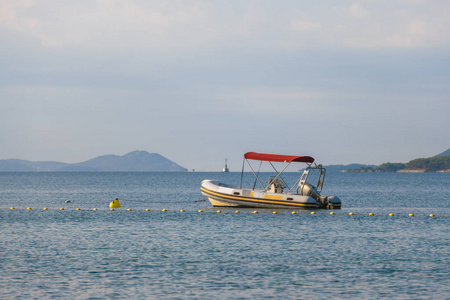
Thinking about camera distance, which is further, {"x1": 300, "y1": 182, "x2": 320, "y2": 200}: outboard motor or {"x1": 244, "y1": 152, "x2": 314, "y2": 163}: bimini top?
{"x1": 244, "y1": 152, "x2": 314, "y2": 163}: bimini top

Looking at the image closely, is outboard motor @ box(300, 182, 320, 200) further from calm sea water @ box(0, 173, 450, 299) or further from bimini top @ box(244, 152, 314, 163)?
calm sea water @ box(0, 173, 450, 299)

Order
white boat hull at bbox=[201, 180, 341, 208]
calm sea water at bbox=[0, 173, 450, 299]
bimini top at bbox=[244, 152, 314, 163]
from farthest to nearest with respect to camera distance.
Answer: bimini top at bbox=[244, 152, 314, 163]
white boat hull at bbox=[201, 180, 341, 208]
calm sea water at bbox=[0, 173, 450, 299]

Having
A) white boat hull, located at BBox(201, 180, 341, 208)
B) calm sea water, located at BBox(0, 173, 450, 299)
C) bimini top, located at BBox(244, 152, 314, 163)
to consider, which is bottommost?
calm sea water, located at BBox(0, 173, 450, 299)

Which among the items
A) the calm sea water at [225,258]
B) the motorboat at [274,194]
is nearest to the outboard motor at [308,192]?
the motorboat at [274,194]

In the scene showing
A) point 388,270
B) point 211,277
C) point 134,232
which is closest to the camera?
point 211,277

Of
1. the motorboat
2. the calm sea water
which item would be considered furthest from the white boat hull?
the calm sea water

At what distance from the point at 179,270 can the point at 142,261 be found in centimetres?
233

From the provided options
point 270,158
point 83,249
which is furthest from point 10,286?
point 270,158

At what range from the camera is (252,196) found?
43.8 meters

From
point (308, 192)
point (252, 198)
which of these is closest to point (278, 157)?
point (308, 192)

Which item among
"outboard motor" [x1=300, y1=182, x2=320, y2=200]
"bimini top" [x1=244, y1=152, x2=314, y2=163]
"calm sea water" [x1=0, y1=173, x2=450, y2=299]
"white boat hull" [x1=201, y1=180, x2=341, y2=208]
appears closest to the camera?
"calm sea water" [x1=0, y1=173, x2=450, y2=299]

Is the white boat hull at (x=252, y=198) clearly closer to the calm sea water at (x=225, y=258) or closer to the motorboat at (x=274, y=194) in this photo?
the motorboat at (x=274, y=194)

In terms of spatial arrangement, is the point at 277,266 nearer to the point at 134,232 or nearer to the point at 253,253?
the point at 253,253

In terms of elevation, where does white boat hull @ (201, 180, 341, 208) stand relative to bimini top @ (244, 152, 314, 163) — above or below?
below
